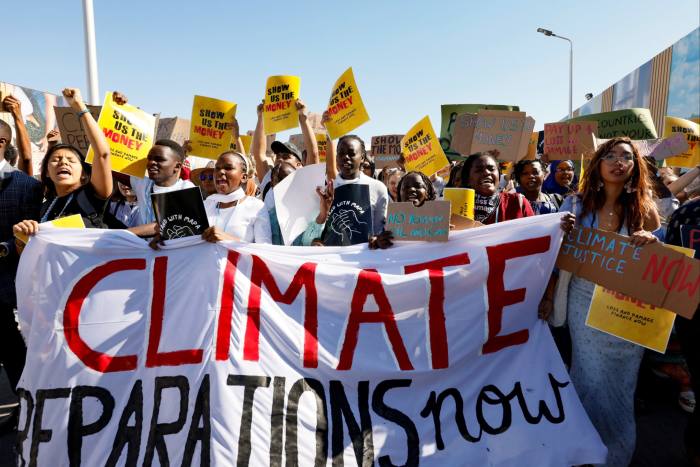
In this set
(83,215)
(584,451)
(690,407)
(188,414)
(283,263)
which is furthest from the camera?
(690,407)

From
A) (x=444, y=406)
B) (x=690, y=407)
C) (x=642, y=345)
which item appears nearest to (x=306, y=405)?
(x=444, y=406)

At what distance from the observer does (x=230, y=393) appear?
2.38 m

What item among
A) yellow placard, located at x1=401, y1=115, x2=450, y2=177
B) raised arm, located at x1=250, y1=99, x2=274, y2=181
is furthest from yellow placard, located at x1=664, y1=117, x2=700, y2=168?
raised arm, located at x1=250, y1=99, x2=274, y2=181

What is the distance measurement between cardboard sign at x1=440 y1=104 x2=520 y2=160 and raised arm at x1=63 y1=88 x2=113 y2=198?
4.44 m

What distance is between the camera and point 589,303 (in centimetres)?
259

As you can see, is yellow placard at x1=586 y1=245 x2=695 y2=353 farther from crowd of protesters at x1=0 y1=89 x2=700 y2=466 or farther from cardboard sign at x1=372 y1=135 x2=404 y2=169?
cardboard sign at x1=372 y1=135 x2=404 y2=169

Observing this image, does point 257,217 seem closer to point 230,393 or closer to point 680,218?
point 230,393

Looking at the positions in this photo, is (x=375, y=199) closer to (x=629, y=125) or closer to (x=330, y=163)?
(x=330, y=163)

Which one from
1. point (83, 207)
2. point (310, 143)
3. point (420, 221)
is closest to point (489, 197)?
point (420, 221)

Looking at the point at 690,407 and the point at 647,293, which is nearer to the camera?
the point at 647,293

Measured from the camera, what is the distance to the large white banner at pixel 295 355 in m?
2.37

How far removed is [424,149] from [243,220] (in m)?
2.86

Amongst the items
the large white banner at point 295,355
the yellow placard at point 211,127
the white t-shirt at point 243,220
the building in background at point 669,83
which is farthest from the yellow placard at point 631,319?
the building in background at point 669,83

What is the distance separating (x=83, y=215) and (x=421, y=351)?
2201 mm
